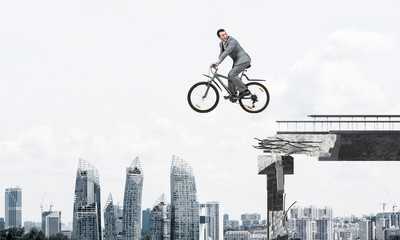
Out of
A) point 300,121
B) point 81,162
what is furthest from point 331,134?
point 81,162

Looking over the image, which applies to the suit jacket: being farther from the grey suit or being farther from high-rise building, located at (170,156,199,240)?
high-rise building, located at (170,156,199,240)

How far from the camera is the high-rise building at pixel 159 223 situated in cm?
17262

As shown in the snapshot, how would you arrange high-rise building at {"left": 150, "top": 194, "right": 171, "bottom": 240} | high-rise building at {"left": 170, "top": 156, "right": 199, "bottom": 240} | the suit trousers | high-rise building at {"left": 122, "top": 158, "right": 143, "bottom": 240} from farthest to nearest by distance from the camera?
1. high-rise building at {"left": 150, "top": 194, "right": 171, "bottom": 240}
2. high-rise building at {"left": 122, "top": 158, "right": 143, "bottom": 240}
3. high-rise building at {"left": 170, "top": 156, "right": 199, "bottom": 240}
4. the suit trousers

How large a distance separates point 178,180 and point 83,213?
2115cm

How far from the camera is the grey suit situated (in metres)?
23.0

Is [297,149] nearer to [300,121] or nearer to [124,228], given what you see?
[300,121]

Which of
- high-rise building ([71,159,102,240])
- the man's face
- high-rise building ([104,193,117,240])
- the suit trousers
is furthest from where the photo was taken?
high-rise building ([104,193,117,240])

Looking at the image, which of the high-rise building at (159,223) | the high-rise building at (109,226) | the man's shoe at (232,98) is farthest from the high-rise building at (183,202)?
the man's shoe at (232,98)

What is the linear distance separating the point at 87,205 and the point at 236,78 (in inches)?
5952

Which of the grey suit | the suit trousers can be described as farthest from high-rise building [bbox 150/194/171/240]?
the grey suit

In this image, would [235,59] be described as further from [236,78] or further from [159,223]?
[159,223]

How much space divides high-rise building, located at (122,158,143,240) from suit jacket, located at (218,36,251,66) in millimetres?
146976

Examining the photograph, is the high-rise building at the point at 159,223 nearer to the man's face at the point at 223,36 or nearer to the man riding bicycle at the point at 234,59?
the man riding bicycle at the point at 234,59

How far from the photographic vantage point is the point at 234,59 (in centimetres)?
2364
